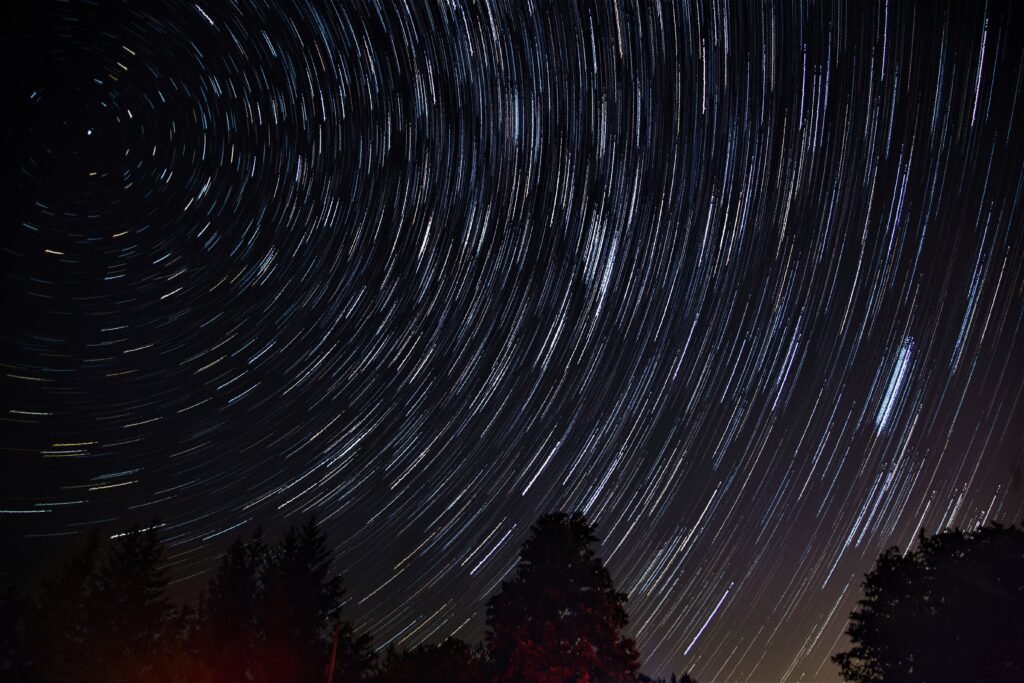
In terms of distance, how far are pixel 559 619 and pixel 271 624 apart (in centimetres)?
1234

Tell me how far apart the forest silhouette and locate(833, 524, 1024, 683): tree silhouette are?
4cm

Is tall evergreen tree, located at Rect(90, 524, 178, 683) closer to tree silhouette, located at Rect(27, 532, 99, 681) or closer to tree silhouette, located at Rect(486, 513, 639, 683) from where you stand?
tree silhouette, located at Rect(27, 532, 99, 681)

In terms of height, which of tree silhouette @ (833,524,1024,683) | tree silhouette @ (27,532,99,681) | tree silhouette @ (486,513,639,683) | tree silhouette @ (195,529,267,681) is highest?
tree silhouette @ (833,524,1024,683)

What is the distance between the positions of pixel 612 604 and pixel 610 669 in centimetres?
188

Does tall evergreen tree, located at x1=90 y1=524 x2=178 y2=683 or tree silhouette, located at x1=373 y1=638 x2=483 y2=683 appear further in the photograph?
tree silhouette, located at x1=373 y1=638 x2=483 y2=683

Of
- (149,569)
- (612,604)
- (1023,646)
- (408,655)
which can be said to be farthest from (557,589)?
(408,655)

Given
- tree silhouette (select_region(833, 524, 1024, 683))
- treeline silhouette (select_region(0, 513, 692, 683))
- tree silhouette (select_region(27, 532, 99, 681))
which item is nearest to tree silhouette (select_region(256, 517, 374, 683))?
treeline silhouette (select_region(0, 513, 692, 683))

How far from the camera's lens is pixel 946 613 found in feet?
64.1

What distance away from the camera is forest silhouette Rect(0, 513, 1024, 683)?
19.1m

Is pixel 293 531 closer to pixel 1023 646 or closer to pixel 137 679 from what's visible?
pixel 137 679

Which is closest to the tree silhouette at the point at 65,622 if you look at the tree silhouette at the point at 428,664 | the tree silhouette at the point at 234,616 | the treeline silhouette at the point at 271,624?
the treeline silhouette at the point at 271,624

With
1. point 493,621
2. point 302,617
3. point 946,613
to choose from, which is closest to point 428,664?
point 302,617

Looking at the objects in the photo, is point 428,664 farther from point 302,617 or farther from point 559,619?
point 559,619

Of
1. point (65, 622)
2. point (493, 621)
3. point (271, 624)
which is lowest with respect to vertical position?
point (65, 622)
